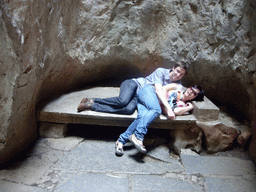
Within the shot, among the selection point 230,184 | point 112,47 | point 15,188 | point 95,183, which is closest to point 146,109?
point 95,183

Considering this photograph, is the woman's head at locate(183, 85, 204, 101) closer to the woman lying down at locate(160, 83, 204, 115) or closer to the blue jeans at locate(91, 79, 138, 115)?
the woman lying down at locate(160, 83, 204, 115)

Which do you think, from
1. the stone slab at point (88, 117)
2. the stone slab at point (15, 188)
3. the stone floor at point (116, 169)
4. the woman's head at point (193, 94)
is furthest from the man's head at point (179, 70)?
the stone slab at point (15, 188)

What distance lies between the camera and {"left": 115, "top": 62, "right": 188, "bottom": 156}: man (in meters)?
2.67

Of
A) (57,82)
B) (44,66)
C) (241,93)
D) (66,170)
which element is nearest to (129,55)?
(57,82)

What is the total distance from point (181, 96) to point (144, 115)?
2.18 feet

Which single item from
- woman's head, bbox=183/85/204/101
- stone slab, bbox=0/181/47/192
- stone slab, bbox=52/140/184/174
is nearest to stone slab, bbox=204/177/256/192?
stone slab, bbox=52/140/184/174

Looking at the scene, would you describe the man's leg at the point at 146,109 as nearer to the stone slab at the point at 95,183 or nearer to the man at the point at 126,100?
the man at the point at 126,100

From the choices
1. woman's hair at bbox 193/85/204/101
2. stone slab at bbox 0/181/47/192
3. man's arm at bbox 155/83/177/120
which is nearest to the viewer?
stone slab at bbox 0/181/47/192

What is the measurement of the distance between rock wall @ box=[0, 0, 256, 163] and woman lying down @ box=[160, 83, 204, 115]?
1.83 feet

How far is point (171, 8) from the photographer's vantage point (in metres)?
3.57

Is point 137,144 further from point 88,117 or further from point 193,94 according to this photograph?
point 193,94

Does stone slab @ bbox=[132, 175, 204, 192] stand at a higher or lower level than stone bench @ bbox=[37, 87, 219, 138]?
lower

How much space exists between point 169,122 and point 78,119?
1223 mm

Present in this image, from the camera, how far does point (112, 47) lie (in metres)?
3.71
